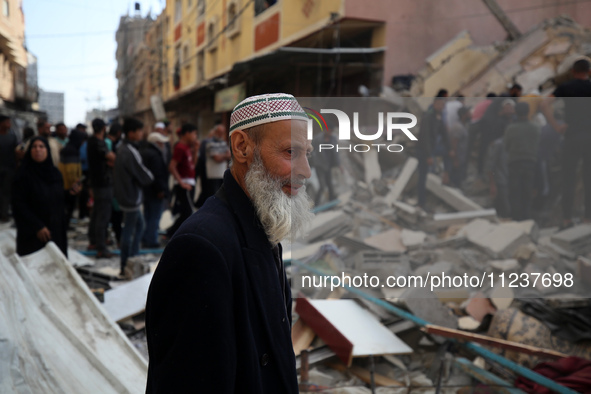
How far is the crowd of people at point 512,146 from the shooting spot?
297cm

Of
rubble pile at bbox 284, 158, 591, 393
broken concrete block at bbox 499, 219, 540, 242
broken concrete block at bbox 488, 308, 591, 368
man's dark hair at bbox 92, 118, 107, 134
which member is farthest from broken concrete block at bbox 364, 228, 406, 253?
man's dark hair at bbox 92, 118, 107, 134

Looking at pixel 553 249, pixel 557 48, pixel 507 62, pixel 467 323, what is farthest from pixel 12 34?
pixel 557 48

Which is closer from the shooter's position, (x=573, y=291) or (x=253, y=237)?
(x=253, y=237)

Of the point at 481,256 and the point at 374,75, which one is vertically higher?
the point at 374,75

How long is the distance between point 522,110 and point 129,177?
4563 mm

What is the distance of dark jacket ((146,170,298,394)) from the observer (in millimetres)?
1183

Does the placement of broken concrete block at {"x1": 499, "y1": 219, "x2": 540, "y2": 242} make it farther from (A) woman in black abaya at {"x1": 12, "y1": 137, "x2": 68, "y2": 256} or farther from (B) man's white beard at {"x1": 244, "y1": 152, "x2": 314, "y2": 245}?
(A) woman in black abaya at {"x1": 12, "y1": 137, "x2": 68, "y2": 256}

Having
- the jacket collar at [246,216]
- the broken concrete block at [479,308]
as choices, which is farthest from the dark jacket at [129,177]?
the jacket collar at [246,216]

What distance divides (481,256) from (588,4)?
12.3 meters

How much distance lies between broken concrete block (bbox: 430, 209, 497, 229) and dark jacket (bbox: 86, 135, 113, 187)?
15.2ft

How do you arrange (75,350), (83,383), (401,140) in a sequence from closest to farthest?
(83,383)
(75,350)
(401,140)

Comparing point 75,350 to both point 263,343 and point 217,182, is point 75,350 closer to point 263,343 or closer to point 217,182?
point 263,343

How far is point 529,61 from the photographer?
1099 centimetres

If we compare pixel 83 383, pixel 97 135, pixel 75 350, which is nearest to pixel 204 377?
pixel 83 383
